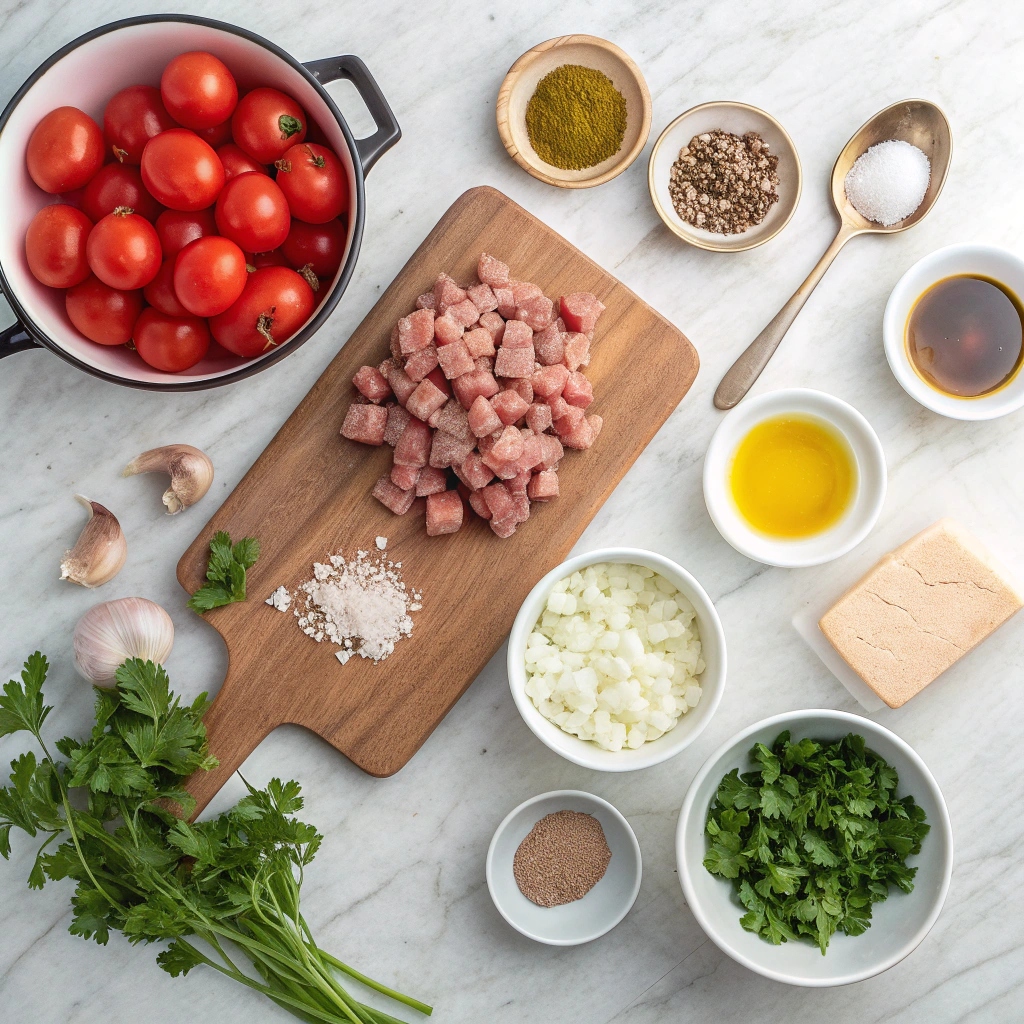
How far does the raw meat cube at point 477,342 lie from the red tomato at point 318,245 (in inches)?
11.8

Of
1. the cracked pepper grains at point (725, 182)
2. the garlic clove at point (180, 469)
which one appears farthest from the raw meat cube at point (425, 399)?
the cracked pepper grains at point (725, 182)

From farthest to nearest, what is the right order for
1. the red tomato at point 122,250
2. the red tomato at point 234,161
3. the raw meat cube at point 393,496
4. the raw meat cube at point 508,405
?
the raw meat cube at point 393,496
the raw meat cube at point 508,405
the red tomato at point 234,161
the red tomato at point 122,250

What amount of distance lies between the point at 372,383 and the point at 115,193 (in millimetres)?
591

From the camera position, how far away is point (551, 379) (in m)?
1.71

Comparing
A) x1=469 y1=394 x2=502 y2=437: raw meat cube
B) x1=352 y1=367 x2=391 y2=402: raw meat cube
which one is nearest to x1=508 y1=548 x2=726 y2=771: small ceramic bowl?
x1=469 y1=394 x2=502 y2=437: raw meat cube

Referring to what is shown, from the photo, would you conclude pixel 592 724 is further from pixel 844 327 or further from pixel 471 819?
pixel 844 327

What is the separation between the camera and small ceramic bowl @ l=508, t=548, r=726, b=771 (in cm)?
167

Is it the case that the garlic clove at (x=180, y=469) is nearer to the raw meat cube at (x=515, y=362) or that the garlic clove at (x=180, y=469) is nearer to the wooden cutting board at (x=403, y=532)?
the wooden cutting board at (x=403, y=532)

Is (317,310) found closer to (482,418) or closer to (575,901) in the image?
(482,418)

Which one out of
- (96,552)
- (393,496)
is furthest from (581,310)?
(96,552)

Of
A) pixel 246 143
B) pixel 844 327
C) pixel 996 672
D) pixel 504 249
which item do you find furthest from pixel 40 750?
pixel 996 672

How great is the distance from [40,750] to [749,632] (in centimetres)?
166

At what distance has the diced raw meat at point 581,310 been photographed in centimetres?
176

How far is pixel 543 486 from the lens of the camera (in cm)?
175
